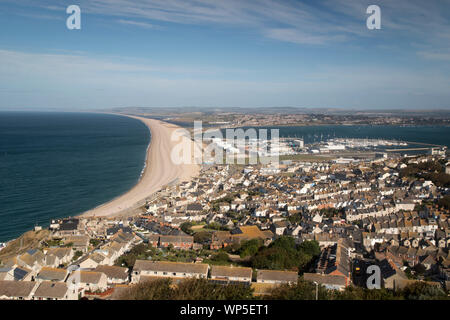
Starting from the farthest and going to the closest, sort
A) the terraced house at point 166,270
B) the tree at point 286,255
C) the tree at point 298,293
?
1. the tree at point 286,255
2. the terraced house at point 166,270
3. the tree at point 298,293

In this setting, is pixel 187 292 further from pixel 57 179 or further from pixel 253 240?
pixel 57 179

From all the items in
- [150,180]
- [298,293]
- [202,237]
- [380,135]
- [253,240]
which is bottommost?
[202,237]

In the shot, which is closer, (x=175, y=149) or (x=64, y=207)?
(x=64, y=207)

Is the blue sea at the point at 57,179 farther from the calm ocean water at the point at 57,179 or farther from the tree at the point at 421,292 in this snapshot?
the tree at the point at 421,292

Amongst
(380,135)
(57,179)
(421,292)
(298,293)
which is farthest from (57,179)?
(380,135)

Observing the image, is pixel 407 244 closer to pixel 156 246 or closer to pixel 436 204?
pixel 436 204

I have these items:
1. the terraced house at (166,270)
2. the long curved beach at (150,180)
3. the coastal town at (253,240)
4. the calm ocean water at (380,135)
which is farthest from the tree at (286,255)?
the calm ocean water at (380,135)

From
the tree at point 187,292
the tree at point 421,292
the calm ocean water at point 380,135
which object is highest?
the calm ocean water at point 380,135
